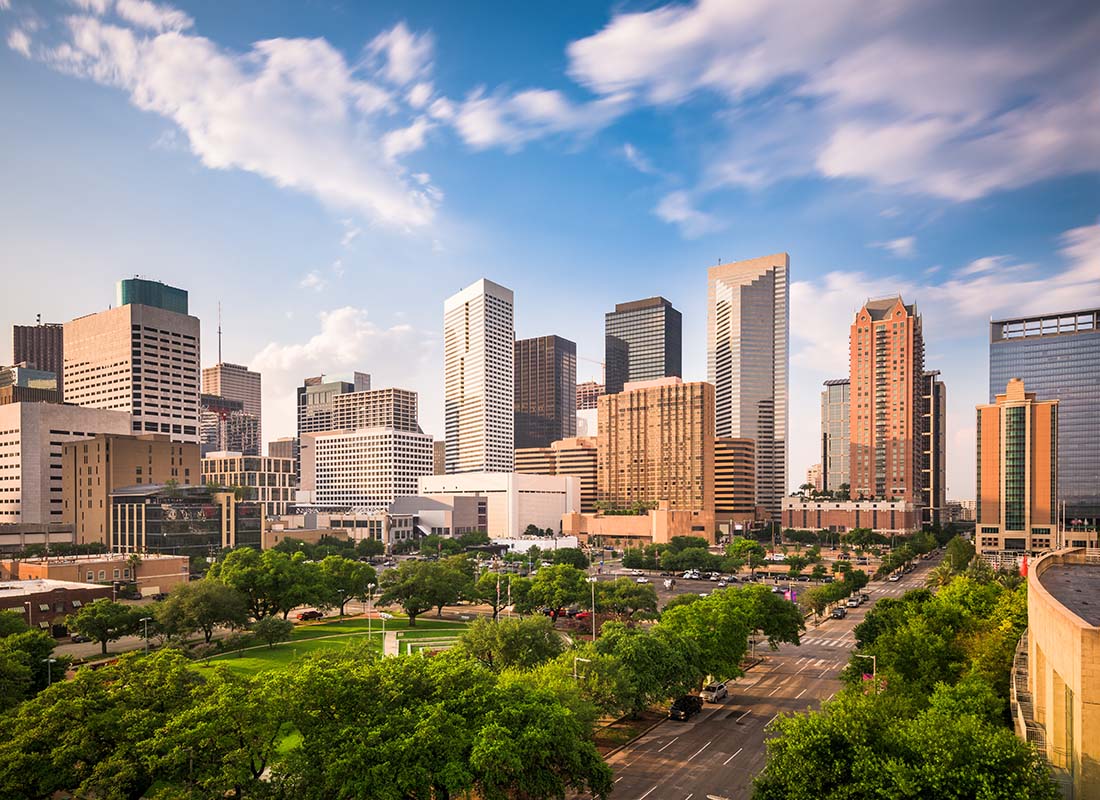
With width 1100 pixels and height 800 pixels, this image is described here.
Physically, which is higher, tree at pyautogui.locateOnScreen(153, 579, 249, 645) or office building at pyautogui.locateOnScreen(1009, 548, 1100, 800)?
office building at pyautogui.locateOnScreen(1009, 548, 1100, 800)

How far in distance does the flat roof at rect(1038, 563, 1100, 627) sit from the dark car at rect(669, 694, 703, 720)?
25.5 m

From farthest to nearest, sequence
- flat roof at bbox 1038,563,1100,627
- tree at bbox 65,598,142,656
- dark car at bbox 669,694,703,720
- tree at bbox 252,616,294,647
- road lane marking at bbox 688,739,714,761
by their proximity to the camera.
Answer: tree at bbox 252,616,294,647 < tree at bbox 65,598,142,656 < dark car at bbox 669,694,703,720 < road lane marking at bbox 688,739,714,761 < flat roof at bbox 1038,563,1100,627

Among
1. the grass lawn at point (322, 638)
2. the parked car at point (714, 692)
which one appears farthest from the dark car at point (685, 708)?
the grass lawn at point (322, 638)

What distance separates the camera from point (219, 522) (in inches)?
5472

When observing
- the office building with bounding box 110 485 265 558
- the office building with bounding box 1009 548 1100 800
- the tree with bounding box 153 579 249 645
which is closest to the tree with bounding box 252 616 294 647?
the tree with bounding box 153 579 249 645

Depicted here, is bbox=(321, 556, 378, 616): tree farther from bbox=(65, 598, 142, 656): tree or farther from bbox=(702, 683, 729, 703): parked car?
bbox=(702, 683, 729, 703): parked car

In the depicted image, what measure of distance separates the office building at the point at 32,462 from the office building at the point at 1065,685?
681ft

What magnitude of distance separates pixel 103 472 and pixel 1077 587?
579 feet

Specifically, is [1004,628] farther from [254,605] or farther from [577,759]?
[254,605]

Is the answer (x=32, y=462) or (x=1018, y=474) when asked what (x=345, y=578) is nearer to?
(x=32, y=462)

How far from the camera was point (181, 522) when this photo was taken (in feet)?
440

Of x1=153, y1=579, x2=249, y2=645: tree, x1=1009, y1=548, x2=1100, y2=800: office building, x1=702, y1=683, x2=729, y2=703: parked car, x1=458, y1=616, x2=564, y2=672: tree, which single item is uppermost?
x1=1009, y1=548, x2=1100, y2=800: office building

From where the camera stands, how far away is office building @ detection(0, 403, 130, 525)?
183250 mm

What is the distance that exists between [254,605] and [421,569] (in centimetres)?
2080
